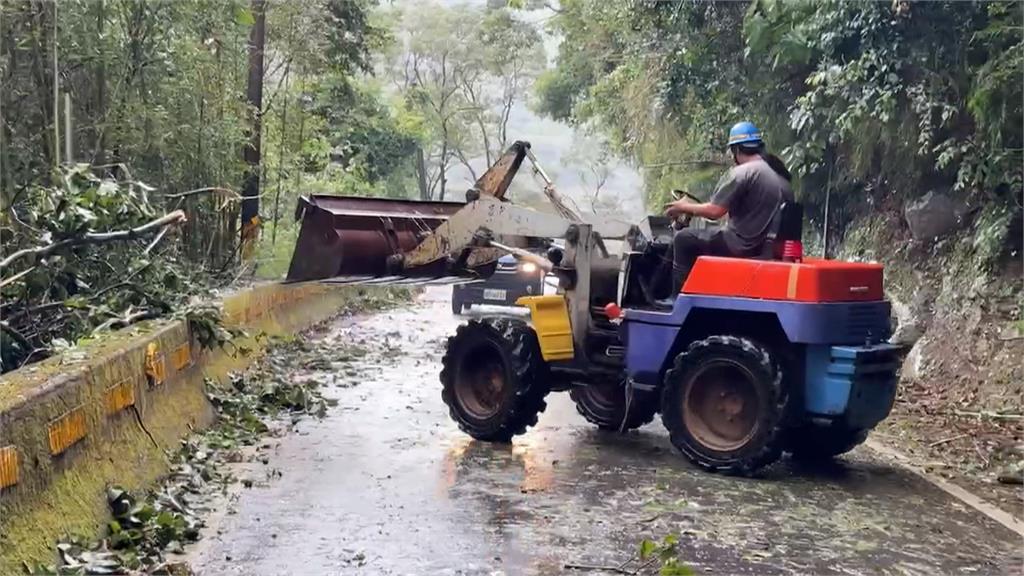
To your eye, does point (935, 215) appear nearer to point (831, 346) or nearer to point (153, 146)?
point (831, 346)

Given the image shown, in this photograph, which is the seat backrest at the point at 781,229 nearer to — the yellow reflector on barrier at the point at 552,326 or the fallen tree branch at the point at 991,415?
the yellow reflector on barrier at the point at 552,326

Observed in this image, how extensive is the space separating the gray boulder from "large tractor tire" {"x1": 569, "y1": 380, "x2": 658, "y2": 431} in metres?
6.22

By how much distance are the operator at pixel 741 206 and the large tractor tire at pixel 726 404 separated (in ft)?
2.54

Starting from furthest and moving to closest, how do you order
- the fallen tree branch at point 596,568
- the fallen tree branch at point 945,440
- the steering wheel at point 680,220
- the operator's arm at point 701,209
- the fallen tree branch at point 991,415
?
the fallen tree branch at point 991,415 < the fallen tree branch at point 945,440 < the steering wheel at point 680,220 < the operator's arm at point 701,209 < the fallen tree branch at point 596,568

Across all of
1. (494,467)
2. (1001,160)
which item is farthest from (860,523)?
(1001,160)

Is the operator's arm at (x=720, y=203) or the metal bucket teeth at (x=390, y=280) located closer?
the operator's arm at (x=720, y=203)

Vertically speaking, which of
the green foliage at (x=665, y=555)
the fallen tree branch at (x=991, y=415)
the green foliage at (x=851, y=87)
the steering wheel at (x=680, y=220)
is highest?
the green foliage at (x=851, y=87)

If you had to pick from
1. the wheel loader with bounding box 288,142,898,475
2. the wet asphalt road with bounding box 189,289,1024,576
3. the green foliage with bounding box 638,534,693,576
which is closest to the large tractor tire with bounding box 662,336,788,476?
the wheel loader with bounding box 288,142,898,475

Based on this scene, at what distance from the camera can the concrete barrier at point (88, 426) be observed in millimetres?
5566

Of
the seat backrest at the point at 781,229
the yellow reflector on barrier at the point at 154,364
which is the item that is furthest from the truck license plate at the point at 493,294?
the yellow reflector on barrier at the point at 154,364

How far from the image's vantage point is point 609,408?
11016 millimetres

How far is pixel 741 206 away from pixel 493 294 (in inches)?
501

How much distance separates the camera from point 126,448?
7.40 metres

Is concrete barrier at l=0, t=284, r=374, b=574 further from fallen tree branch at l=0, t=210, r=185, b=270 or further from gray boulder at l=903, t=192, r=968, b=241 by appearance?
gray boulder at l=903, t=192, r=968, b=241
